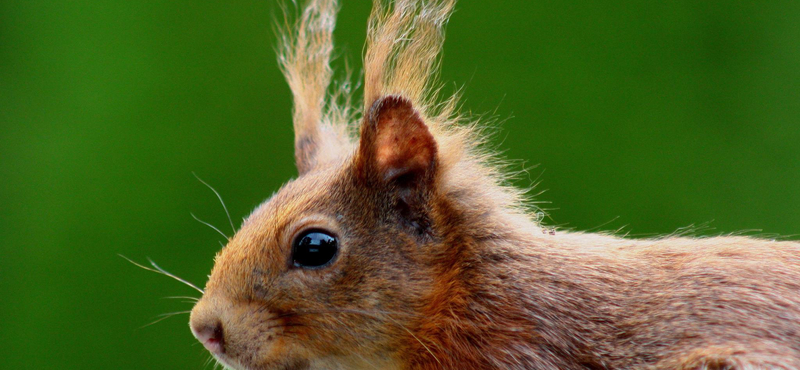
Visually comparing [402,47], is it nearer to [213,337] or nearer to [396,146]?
[396,146]

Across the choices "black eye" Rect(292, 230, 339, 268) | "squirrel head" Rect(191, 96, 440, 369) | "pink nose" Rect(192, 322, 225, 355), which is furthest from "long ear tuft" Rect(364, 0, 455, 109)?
"pink nose" Rect(192, 322, 225, 355)

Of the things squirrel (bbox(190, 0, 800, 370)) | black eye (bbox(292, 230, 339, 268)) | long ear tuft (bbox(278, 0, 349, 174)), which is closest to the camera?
squirrel (bbox(190, 0, 800, 370))

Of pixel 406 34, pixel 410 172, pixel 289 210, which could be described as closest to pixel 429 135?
pixel 410 172

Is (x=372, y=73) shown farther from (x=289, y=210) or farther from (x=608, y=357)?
(x=608, y=357)

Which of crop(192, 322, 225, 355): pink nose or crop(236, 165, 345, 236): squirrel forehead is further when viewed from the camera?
crop(236, 165, 345, 236): squirrel forehead

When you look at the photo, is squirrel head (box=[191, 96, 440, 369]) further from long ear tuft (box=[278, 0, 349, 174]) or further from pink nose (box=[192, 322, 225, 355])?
long ear tuft (box=[278, 0, 349, 174])

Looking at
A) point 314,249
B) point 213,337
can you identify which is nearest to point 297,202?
point 314,249
